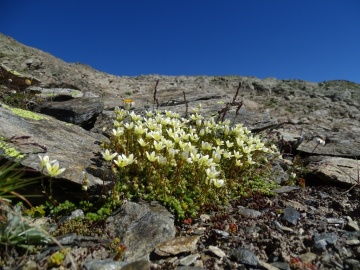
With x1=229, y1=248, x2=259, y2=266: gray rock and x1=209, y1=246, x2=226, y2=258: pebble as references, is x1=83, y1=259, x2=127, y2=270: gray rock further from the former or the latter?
x1=229, y1=248, x2=259, y2=266: gray rock

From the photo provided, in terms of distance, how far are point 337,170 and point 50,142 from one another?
5196mm

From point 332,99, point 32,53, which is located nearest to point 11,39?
point 32,53

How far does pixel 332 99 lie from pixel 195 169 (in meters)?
15.4

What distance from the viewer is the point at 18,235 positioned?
3145 mm

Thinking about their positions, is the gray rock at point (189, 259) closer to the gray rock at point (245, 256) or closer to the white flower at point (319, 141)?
the gray rock at point (245, 256)

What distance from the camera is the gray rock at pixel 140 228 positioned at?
3.56 m

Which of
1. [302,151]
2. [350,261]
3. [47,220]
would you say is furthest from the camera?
[302,151]

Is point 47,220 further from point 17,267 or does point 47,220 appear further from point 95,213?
point 17,267

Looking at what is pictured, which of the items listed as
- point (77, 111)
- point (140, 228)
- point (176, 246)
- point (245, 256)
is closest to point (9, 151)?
point (140, 228)

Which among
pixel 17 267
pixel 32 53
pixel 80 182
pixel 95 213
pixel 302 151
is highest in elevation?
pixel 32 53

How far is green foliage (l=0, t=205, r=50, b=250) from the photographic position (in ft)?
10.2

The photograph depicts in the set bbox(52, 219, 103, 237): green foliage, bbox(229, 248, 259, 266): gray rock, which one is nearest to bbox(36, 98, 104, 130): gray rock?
bbox(52, 219, 103, 237): green foliage

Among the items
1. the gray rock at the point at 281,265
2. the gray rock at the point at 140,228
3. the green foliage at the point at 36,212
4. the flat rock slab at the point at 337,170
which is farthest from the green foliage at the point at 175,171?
the gray rock at the point at 281,265

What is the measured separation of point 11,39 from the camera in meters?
25.0
